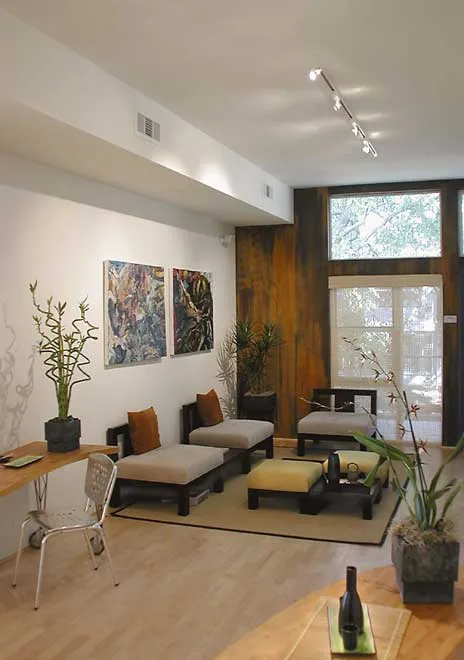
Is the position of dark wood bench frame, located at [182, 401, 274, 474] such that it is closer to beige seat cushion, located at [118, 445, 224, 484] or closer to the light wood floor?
beige seat cushion, located at [118, 445, 224, 484]

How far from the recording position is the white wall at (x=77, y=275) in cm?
497

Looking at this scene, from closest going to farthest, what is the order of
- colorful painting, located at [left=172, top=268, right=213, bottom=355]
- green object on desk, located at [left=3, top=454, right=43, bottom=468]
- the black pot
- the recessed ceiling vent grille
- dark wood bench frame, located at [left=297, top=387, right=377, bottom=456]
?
green object on desk, located at [left=3, top=454, right=43, bottom=468] < the black pot < the recessed ceiling vent grille < colorful painting, located at [left=172, top=268, right=213, bottom=355] < dark wood bench frame, located at [left=297, top=387, right=377, bottom=456]

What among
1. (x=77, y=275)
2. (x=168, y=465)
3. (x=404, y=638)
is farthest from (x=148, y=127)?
(x=404, y=638)

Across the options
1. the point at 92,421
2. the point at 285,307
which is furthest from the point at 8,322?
the point at 285,307

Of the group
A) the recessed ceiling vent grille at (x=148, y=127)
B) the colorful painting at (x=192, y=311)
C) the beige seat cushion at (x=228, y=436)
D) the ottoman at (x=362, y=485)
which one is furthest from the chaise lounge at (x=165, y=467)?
the recessed ceiling vent grille at (x=148, y=127)

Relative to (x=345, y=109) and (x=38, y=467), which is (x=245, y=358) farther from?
(x=38, y=467)

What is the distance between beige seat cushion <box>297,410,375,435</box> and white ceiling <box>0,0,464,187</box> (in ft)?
9.74

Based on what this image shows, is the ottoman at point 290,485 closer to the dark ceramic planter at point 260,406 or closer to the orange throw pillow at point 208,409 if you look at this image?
the orange throw pillow at point 208,409

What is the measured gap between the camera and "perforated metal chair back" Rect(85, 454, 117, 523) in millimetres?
4238

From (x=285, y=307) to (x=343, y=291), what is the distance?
2.46ft

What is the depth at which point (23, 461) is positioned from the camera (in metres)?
4.37

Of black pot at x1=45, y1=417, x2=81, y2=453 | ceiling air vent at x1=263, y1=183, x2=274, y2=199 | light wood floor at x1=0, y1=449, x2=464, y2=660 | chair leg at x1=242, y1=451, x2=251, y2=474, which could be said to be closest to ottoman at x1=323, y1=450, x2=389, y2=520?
light wood floor at x1=0, y1=449, x2=464, y2=660

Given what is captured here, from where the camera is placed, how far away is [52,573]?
14.8ft

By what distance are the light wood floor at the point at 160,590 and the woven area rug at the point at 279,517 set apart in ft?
0.48
